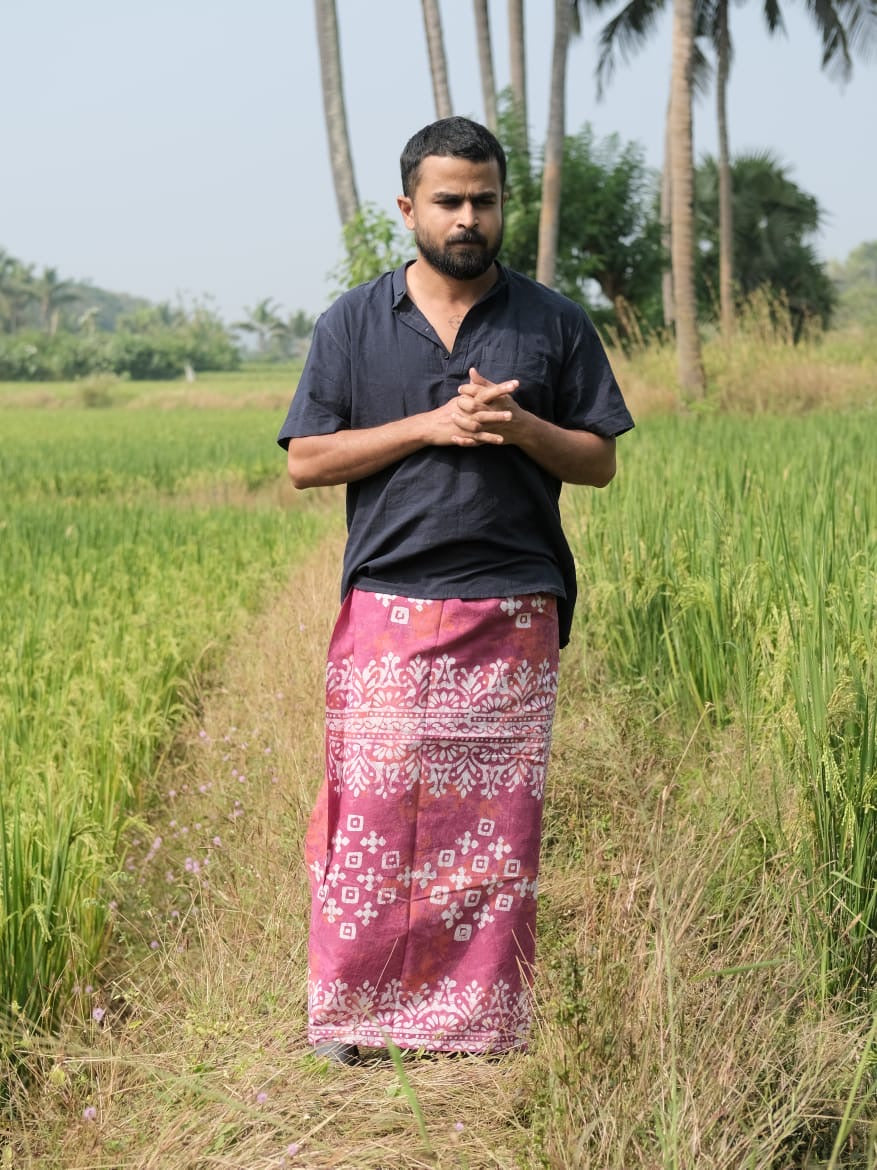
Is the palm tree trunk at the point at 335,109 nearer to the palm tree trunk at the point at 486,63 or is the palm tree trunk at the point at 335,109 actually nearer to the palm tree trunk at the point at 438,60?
the palm tree trunk at the point at 438,60

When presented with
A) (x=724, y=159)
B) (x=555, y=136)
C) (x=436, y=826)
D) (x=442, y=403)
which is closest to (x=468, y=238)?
(x=442, y=403)

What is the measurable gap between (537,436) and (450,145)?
0.50 meters

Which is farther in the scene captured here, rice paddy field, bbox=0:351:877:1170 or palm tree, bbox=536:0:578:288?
palm tree, bbox=536:0:578:288

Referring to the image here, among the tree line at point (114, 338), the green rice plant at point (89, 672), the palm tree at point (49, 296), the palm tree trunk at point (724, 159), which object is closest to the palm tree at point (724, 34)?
the palm tree trunk at point (724, 159)

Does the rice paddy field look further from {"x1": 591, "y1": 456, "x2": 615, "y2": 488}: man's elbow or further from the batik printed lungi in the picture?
{"x1": 591, "y1": 456, "x2": 615, "y2": 488}: man's elbow

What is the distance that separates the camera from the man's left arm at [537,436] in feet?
7.36

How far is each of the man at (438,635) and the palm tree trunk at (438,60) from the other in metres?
11.4

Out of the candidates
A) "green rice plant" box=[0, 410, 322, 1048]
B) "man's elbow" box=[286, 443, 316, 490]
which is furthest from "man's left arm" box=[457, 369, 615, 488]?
"green rice plant" box=[0, 410, 322, 1048]

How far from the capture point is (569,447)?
243cm

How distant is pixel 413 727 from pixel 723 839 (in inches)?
30.6

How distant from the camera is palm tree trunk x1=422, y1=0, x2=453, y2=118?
1333 cm

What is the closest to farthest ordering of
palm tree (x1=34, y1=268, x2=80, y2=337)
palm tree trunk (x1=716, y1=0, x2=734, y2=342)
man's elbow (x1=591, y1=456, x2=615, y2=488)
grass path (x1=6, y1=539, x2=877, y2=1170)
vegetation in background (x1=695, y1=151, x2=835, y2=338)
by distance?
1. grass path (x1=6, y1=539, x2=877, y2=1170)
2. man's elbow (x1=591, y1=456, x2=615, y2=488)
3. palm tree trunk (x1=716, y1=0, x2=734, y2=342)
4. vegetation in background (x1=695, y1=151, x2=835, y2=338)
5. palm tree (x1=34, y1=268, x2=80, y2=337)

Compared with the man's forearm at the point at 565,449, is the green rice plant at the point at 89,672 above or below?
below

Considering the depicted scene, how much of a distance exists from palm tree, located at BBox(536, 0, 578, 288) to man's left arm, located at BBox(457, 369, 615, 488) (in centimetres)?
1212
